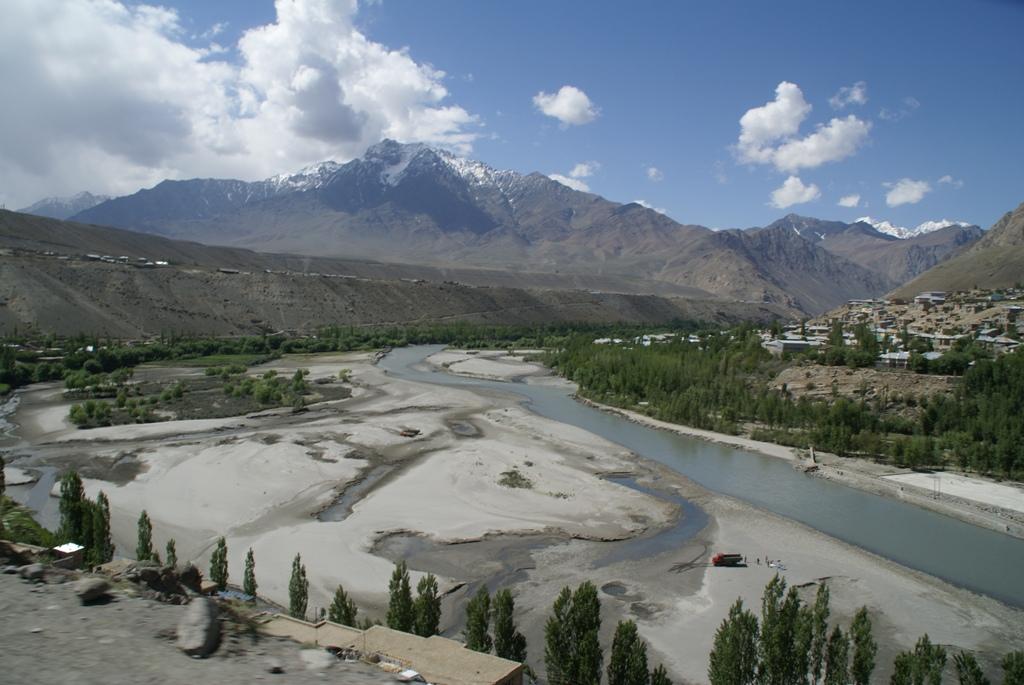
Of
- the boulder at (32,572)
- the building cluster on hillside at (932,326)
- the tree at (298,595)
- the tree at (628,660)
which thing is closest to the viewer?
the boulder at (32,572)

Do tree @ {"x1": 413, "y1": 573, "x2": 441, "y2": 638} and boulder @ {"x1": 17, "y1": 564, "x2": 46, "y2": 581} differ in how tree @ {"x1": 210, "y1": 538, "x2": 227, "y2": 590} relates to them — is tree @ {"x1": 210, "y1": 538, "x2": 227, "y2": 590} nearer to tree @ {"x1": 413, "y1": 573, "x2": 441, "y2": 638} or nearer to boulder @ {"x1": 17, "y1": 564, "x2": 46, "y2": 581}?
tree @ {"x1": 413, "y1": 573, "x2": 441, "y2": 638}

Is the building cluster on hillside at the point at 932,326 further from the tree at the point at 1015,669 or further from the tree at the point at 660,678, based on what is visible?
the tree at the point at 660,678

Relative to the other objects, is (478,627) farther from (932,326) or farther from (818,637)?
(932,326)

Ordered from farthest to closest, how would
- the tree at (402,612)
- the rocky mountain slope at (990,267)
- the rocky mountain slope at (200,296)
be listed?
the rocky mountain slope at (990,267) < the rocky mountain slope at (200,296) < the tree at (402,612)

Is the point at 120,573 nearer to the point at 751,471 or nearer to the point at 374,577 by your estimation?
the point at 374,577

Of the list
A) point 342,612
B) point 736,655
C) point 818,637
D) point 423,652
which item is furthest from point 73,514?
point 818,637

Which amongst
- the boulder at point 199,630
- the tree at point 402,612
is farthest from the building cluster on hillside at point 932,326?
the boulder at point 199,630

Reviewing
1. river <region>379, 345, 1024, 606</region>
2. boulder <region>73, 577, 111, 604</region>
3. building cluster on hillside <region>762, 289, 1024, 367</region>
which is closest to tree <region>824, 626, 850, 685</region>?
river <region>379, 345, 1024, 606</region>
